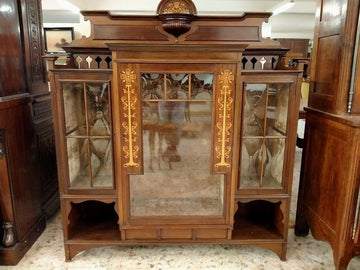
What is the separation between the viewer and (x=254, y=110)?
71.1 inches

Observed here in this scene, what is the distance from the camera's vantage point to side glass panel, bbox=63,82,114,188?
1.69 meters

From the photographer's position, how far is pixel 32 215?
2.07 meters

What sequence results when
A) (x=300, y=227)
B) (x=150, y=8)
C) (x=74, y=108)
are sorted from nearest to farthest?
1. (x=74, y=108)
2. (x=300, y=227)
3. (x=150, y=8)

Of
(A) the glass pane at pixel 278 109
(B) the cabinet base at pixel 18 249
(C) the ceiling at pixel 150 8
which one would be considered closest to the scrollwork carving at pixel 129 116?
(A) the glass pane at pixel 278 109

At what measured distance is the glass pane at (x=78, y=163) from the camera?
178cm

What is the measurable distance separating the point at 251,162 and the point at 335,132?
51 cm

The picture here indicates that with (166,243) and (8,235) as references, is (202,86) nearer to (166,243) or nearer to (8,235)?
(166,243)

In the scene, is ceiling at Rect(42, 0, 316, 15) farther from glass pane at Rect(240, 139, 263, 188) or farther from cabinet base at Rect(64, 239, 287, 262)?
cabinet base at Rect(64, 239, 287, 262)

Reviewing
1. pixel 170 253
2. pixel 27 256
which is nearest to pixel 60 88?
pixel 27 256

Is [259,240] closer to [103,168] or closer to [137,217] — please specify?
[137,217]

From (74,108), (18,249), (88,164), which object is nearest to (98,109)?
(74,108)

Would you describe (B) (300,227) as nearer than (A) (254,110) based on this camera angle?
No

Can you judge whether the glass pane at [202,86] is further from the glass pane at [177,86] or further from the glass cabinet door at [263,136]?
the glass cabinet door at [263,136]

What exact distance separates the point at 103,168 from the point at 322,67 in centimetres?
158
